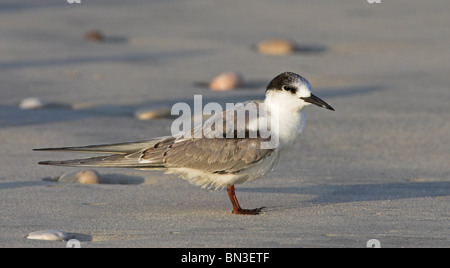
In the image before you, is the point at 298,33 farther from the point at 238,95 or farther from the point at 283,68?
the point at 238,95

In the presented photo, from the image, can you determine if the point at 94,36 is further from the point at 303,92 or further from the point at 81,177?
the point at 303,92

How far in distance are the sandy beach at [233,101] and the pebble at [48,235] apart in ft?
0.14

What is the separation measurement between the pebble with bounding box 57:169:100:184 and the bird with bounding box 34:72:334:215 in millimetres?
376

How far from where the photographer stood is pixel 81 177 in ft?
15.5

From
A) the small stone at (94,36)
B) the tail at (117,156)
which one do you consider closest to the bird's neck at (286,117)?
the tail at (117,156)

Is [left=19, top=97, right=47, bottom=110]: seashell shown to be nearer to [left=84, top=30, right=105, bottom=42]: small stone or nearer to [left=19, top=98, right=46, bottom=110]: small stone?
[left=19, top=98, right=46, bottom=110]: small stone

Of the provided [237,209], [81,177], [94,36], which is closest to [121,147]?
[81,177]

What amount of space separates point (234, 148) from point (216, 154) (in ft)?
0.32

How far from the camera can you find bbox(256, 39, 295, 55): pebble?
8.30 m

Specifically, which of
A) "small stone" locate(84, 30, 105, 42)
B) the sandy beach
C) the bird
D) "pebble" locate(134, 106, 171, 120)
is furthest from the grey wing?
"small stone" locate(84, 30, 105, 42)

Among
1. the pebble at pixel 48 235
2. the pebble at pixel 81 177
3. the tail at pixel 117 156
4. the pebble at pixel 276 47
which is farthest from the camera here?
the pebble at pixel 276 47

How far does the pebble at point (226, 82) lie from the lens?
7.04 m

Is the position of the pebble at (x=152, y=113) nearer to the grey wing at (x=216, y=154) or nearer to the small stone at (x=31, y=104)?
the small stone at (x=31, y=104)
